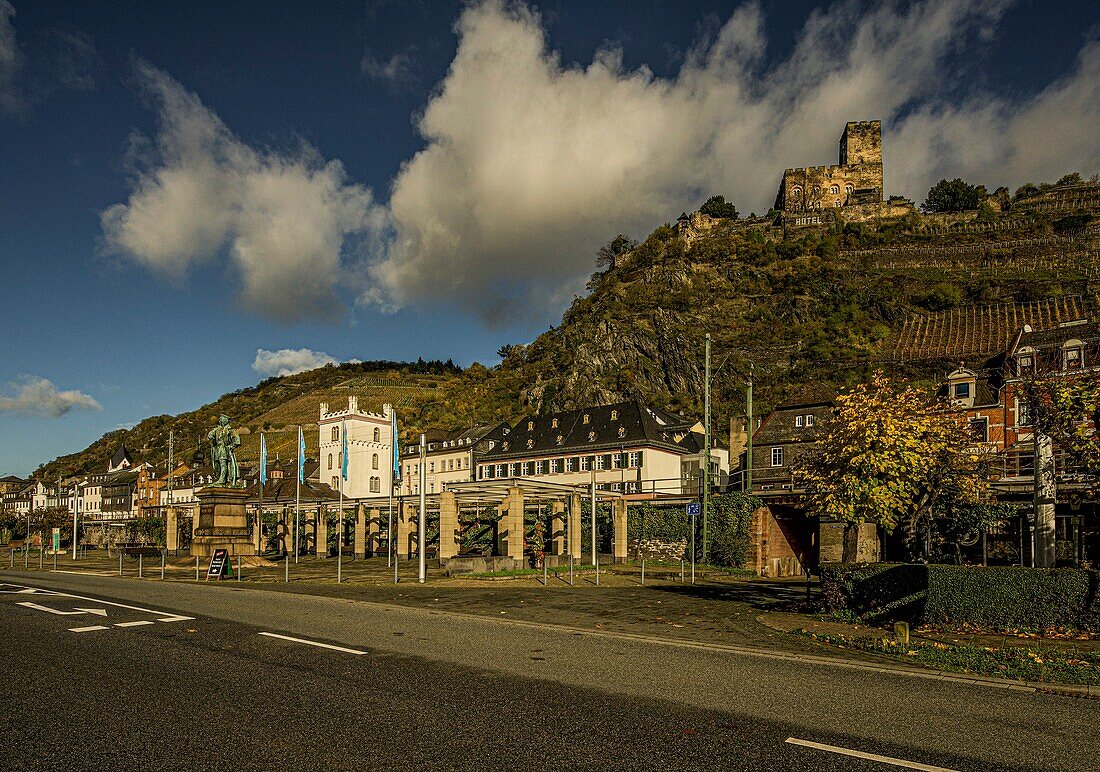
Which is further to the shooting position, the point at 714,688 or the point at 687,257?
the point at 687,257

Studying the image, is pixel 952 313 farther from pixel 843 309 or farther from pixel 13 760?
pixel 13 760

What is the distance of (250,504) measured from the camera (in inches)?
2418

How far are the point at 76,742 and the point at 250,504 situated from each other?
193 feet

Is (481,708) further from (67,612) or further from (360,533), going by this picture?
(360,533)

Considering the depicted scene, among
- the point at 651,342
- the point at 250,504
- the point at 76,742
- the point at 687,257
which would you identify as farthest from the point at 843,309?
the point at 76,742

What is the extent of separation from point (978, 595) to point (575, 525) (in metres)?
29.9

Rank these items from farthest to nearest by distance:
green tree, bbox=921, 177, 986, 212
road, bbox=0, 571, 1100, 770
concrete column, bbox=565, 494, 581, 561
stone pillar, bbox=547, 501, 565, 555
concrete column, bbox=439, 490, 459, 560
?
green tree, bbox=921, 177, 986, 212
stone pillar, bbox=547, 501, 565, 555
concrete column, bbox=565, 494, 581, 561
concrete column, bbox=439, 490, 459, 560
road, bbox=0, 571, 1100, 770

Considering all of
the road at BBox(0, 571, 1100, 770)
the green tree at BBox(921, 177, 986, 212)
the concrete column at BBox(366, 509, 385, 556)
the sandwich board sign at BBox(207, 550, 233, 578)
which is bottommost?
the concrete column at BBox(366, 509, 385, 556)

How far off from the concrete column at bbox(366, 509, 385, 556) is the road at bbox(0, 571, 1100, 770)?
42.2 m

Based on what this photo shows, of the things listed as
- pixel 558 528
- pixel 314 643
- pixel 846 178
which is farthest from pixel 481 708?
pixel 846 178

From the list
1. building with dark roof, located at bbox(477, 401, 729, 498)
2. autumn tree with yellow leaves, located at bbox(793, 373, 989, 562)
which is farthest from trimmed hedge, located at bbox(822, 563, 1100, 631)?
building with dark roof, located at bbox(477, 401, 729, 498)

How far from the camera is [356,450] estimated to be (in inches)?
3718

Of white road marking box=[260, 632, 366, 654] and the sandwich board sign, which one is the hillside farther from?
white road marking box=[260, 632, 366, 654]

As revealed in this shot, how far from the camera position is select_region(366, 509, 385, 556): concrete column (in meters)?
55.0
